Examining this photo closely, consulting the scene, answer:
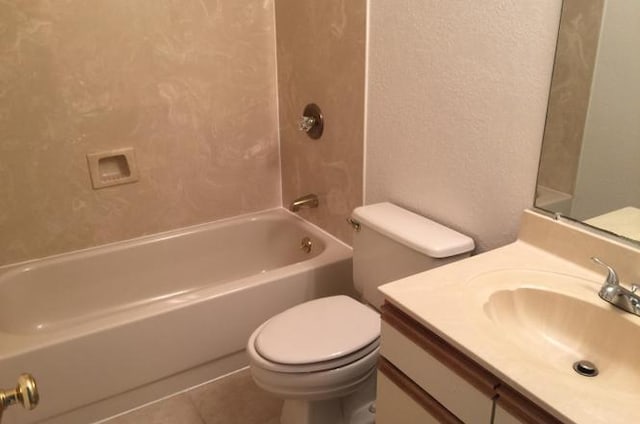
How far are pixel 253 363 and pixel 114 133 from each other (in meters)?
1.17

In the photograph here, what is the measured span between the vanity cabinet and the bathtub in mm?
858

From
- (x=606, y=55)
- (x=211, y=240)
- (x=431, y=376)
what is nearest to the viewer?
(x=431, y=376)

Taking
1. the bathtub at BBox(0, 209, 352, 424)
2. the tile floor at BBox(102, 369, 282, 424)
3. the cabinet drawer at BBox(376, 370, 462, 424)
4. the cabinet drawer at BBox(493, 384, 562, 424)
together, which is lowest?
the tile floor at BBox(102, 369, 282, 424)

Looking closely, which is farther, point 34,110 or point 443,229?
point 34,110

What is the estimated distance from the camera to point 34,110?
6.09 ft

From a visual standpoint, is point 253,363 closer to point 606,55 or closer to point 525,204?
point 525,204

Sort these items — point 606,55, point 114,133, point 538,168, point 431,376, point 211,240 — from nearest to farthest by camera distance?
point 431,376 < point 606,55 < point 538,168 < point 114,133 < point 211,240

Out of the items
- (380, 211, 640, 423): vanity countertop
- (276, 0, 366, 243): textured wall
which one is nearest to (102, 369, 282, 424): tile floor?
(276, 0, 366, 243): textured wall

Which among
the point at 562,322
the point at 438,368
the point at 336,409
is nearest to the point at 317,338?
the point at 336,409

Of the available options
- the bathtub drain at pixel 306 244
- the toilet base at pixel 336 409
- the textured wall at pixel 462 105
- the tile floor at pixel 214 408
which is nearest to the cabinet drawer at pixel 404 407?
the toilet base at pixel 336 409

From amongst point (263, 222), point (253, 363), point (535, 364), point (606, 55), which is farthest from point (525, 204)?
point (263, 222)

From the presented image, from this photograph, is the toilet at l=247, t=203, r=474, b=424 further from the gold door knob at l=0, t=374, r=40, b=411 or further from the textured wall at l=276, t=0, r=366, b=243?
the gold door knob at l=0, t=374, r=40, b=411

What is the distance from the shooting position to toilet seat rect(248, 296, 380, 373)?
136 centimetres

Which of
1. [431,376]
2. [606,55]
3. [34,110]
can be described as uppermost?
[606,55]
